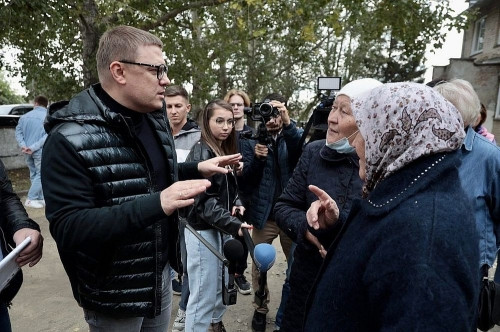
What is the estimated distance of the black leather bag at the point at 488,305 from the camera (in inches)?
88.9

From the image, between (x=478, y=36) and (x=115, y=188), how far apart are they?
2158 centimetres

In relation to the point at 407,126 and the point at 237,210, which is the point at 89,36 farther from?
the point at 407,126

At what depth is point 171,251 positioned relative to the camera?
186 cm

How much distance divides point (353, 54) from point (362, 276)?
2572 centimetres

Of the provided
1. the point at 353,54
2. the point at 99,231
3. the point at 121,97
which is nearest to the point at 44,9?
the point at 121,97

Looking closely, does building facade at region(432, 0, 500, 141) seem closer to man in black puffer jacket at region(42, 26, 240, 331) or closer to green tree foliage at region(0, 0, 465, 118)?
green tree foliage at region(0, 0, 465, 118)

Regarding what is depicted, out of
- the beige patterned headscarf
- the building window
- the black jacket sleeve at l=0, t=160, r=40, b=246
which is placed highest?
the building window

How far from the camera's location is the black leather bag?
226 centimetres

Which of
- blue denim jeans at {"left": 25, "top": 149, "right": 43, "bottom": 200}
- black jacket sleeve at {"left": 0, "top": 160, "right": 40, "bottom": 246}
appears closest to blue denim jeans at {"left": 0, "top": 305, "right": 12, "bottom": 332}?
black jacket sleeve at {"left": 0, "top": 160, "right": 40, "bottom": 246}

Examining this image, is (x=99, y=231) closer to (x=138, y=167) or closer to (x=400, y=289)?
(x=138, y=167)

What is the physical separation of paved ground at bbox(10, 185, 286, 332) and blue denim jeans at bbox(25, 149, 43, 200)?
2.94 m

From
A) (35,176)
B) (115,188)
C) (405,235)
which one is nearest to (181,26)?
(35,176)

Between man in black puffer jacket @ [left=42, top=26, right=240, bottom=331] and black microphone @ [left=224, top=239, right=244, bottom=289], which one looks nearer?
man in black puffer jacket @ [left=42, top=26, right=240, bottom=331]

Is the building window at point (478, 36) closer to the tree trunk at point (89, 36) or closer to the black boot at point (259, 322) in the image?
the tree trunk at point (89, 36)
